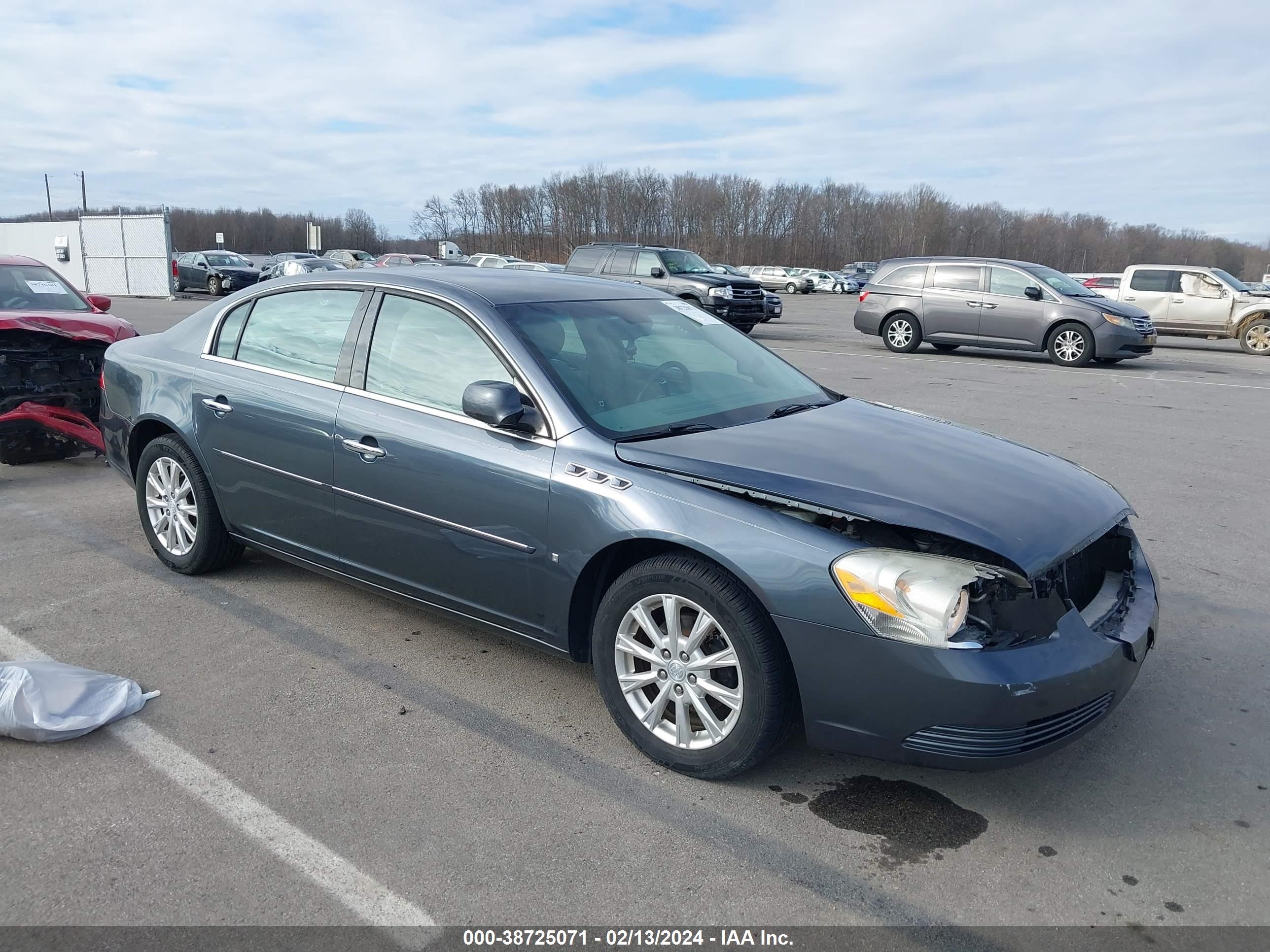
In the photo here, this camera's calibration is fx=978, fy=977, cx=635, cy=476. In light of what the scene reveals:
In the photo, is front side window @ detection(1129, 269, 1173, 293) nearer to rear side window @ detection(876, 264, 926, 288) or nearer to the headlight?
rear side window @ detection(876, 264, 926, 288)

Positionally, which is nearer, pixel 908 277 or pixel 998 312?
pixel 998 312

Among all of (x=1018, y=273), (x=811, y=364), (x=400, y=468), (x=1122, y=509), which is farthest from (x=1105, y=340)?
(x=400, y=468)

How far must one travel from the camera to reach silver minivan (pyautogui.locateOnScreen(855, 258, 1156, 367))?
1623cm

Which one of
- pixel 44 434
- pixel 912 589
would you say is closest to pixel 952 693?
pixel 912 589

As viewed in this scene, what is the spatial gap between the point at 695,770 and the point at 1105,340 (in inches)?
604

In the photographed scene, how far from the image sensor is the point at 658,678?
3.25 m

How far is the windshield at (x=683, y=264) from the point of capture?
20.9 metres

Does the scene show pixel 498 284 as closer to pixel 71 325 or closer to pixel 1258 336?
pixel 71 325

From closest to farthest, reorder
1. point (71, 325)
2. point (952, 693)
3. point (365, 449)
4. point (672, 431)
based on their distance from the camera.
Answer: point (952, 693) → point (672, 431) → point (365, 449) → point (71, 325)

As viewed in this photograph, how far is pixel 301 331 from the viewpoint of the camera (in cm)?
449

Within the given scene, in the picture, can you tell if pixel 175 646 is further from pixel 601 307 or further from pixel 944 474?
A: pixel 944 474

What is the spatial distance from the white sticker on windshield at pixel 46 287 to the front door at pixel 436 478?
560cm

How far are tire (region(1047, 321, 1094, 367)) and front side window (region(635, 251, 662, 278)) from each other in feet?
26.3

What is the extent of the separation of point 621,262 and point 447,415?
17.6 metres
